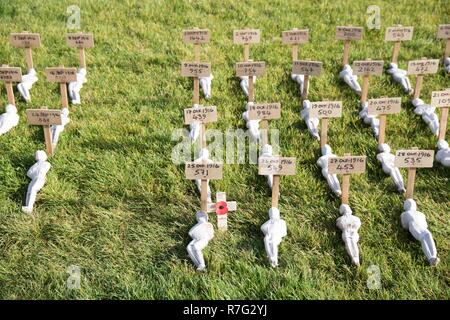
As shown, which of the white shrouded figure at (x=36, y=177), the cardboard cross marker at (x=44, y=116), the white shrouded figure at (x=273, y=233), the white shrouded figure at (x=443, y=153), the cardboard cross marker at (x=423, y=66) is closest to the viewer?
the white shrouded figure at (x=273, y=233)

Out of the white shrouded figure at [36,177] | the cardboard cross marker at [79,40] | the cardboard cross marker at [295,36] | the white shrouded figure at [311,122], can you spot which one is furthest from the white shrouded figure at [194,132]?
the cardboard cross marker at [79,40]

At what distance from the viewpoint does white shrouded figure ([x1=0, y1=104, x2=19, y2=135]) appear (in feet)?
13.8

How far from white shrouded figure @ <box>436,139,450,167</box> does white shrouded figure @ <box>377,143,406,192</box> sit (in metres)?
0.35

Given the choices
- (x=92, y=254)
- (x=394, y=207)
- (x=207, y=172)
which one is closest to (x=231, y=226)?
(x=207, y=172)

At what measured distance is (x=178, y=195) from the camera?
3.57m

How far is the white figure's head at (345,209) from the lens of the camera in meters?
3.30

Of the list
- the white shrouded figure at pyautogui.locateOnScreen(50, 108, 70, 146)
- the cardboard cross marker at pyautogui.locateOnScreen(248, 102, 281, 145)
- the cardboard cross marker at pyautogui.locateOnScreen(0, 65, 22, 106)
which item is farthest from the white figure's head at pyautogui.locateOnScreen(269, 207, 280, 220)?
the cardboard cross marker at pyautogui.locateOnScreen(0, 65, 22, 106)

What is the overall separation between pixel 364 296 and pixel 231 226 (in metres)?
0.94

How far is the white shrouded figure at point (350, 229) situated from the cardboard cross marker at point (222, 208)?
682 mm

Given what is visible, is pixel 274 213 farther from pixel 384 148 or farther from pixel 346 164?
pixel 384 148

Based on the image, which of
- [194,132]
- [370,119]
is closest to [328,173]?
[370,119]

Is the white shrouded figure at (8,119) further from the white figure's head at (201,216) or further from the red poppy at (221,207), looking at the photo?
the red poppy at (221,207)

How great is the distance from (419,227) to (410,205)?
0.67 ft

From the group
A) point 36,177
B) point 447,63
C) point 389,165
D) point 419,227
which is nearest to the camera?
point 419,227
